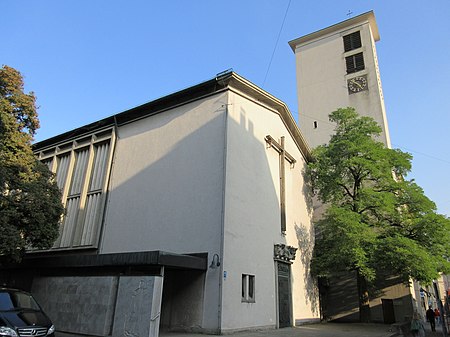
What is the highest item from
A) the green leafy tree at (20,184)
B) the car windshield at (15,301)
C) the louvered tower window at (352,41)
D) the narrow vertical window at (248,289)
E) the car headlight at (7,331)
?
the louvered tower window at (352,41)

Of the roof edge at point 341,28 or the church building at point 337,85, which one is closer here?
the church building at point 337,85

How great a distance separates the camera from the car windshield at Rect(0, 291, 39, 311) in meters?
8.81

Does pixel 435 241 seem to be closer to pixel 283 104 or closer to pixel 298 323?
pixel 298 323

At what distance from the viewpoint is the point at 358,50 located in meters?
34.3

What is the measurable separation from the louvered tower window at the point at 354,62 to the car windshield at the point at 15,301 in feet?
109

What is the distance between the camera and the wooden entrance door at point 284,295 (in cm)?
1771

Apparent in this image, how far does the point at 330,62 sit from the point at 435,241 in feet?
74.0

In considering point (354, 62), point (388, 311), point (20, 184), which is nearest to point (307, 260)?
point (388, 311)

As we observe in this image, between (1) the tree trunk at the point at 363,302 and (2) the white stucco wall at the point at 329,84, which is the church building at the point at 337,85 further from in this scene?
(1) the tree trunk at the point at 363,302

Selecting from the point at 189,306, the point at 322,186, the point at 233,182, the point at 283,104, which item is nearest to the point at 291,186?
the point at 322,186

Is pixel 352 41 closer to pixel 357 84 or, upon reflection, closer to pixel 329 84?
pixel 329 84

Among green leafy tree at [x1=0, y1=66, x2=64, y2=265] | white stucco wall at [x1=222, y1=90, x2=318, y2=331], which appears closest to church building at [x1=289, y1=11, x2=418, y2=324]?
white stucco wall at [x1=222, y1=90, x2=318, y2=331]

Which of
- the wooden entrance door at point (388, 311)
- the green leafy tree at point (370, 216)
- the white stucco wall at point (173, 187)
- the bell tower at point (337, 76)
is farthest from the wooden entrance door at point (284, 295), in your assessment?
the bell tower at point (337, 76)

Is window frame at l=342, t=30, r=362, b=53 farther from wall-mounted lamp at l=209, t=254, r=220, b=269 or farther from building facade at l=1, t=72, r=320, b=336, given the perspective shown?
wall-mounted lamp at l=209, t=254, r=220, b=269
